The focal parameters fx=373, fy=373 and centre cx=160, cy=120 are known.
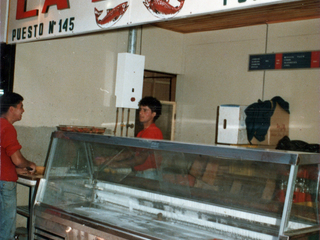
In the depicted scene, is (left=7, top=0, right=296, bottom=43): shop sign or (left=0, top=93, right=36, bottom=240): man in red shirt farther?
(left=0, top=93, right=36, bottom=240): man in red shirt

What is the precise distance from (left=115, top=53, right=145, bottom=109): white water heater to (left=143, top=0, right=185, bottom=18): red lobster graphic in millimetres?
1748

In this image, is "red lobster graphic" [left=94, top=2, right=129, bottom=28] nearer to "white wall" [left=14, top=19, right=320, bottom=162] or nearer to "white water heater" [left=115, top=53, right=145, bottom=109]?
"white water heater" [left=115, top=53, right=145, bottom=109]

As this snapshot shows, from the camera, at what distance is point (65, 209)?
2453mm

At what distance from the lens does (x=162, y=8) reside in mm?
2375

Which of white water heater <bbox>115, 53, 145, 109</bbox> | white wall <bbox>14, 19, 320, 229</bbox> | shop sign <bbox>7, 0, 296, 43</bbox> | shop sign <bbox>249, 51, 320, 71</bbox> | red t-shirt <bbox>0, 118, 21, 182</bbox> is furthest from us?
shop sign <bbox>249, 51, 320, 71</bbox>

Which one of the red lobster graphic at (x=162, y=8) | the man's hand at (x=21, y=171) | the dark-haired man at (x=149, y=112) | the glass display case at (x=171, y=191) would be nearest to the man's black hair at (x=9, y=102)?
the man's hand at (x=21, y=171)

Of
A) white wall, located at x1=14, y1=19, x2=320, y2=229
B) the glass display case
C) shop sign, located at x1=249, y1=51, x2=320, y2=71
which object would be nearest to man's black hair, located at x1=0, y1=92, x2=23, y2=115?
the glass display case

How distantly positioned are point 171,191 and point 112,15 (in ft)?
4.45

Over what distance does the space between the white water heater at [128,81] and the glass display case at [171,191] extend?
157 cm

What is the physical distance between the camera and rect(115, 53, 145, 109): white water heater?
4.14 m

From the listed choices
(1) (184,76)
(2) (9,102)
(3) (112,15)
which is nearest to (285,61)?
(1) (184,76)

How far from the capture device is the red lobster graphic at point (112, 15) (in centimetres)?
265

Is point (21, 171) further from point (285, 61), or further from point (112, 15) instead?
point (285, 61)

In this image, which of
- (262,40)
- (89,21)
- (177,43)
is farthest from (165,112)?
(89,21)
